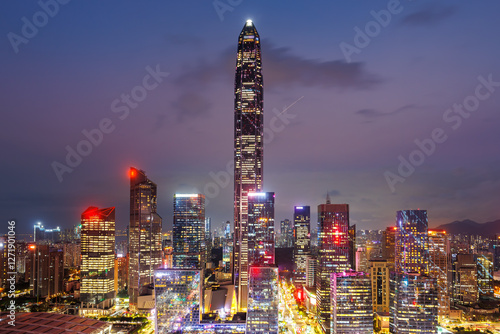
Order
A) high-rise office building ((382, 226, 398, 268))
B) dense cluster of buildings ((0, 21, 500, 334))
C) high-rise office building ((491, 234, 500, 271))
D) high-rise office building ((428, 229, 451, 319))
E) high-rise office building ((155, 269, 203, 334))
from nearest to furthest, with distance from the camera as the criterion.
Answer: high-rise office building ((155, 269, 203, 334)) < dense cluster of buildings ((0, 21, 500, 334)) < high-rise office building ((428, 229, 451, 319)) < high-rise office building ((382, 226, 398, 268)) < high-rise office building ((491, 234, 500, 271))

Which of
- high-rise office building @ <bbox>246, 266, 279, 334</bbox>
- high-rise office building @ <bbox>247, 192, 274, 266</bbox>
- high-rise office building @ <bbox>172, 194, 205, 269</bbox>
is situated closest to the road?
high-rise office building @ <bbox>247, 192, 274, 266</bbox>

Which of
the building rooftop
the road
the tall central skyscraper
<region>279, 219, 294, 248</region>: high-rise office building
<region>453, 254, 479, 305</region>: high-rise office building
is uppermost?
the tall central skyscraper


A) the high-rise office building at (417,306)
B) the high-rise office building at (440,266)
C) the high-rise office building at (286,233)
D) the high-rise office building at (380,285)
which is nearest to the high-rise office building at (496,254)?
the high-rise office building at (440,266)

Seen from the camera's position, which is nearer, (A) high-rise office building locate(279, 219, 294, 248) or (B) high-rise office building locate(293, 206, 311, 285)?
(B) high-rise office building locate(293, 206, 311, 285)

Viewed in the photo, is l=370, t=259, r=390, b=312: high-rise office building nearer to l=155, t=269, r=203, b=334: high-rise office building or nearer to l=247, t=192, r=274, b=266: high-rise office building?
l=247, t=192, r=274, b=266: high-rise office building

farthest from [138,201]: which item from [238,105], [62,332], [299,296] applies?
[62,332]

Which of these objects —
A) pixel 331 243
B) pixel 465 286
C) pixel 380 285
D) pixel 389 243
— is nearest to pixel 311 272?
pixel 331 243

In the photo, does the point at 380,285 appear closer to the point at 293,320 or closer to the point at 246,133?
the point at 293,320

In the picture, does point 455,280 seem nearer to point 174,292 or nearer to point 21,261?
point 174,292

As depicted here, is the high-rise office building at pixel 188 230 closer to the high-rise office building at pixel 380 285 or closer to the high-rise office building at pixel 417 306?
the high-rise office building at pixel 380 285
